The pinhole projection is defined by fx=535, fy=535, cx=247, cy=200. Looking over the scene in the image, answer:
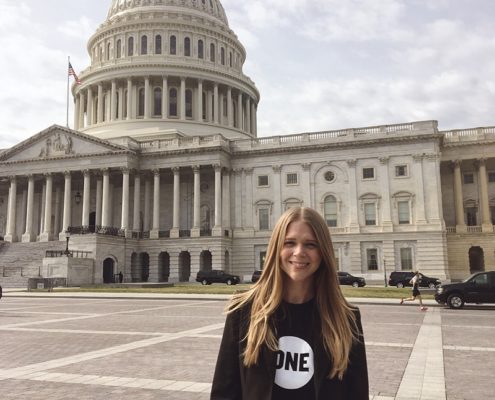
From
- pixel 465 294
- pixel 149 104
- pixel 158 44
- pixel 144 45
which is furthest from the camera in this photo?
pixel 144 45

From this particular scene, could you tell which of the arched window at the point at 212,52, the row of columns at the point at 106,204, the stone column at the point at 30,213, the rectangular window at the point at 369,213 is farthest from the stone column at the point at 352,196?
the stone column at the point at 30,213

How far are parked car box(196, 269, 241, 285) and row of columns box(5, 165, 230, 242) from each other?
6.79m

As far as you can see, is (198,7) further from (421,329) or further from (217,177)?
(421,329)

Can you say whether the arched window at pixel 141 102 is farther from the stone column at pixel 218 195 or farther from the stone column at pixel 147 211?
the stone column at pixel 218 195

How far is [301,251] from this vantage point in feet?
11.2

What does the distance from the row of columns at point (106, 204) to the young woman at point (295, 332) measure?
2290 inches

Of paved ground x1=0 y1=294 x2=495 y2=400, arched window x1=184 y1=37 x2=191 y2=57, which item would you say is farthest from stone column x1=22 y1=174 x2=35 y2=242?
paved ground x1=0 y1=294 x2=495 y2=400

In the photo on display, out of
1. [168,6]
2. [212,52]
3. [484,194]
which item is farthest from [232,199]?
[168,6]

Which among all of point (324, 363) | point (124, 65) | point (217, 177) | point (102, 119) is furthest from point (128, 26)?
point (324, 363)

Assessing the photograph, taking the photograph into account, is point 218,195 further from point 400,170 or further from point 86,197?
point 400,170

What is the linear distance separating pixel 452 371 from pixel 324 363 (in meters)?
8.29

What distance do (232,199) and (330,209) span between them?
12.1 m

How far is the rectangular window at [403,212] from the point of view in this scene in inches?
2331

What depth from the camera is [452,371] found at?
10484 millimetres
